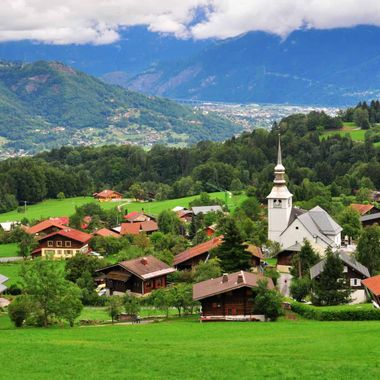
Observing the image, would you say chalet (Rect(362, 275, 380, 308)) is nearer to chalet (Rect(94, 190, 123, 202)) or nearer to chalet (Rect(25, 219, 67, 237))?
chalet (Rect(25, 219, 67, 237))

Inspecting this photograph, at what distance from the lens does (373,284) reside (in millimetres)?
39594

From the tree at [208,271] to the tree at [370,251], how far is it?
8719 millimetres

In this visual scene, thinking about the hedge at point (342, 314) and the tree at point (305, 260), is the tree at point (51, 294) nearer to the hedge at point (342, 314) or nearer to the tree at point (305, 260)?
the hedge at point (342, 314)

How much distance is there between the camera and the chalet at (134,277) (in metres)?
48.1

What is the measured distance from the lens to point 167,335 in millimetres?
29594

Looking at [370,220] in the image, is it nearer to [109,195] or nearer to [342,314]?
[342,314]

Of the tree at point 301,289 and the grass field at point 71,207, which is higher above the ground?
the grass field at point 71,207

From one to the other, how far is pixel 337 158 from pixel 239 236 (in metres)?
69.7

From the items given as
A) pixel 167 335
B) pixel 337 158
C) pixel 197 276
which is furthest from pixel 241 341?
pixel 337 158

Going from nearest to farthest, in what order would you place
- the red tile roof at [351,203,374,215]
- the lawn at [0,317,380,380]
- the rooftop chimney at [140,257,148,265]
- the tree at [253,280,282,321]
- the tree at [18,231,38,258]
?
1. the lawn at [0,317,380,380]
2. the tree at [253,280,282,321]
3. the rooftop chimney at [140,257,148,265]
4. the tree at [18,231,38,258]
5. the red tile roof at [351,203,374,215]

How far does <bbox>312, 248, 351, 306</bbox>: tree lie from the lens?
38.5 metres

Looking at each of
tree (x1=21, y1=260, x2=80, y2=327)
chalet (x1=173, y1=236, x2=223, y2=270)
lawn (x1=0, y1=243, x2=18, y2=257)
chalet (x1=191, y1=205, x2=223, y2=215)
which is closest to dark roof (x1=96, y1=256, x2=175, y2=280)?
chalet (x1=173, y1=236, x2=223, y2=270)

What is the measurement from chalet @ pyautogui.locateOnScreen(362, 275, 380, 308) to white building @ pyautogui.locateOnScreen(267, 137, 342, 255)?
13.4 metres

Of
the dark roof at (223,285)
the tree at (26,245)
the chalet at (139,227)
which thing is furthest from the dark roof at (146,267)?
the chalet at (139,227)
